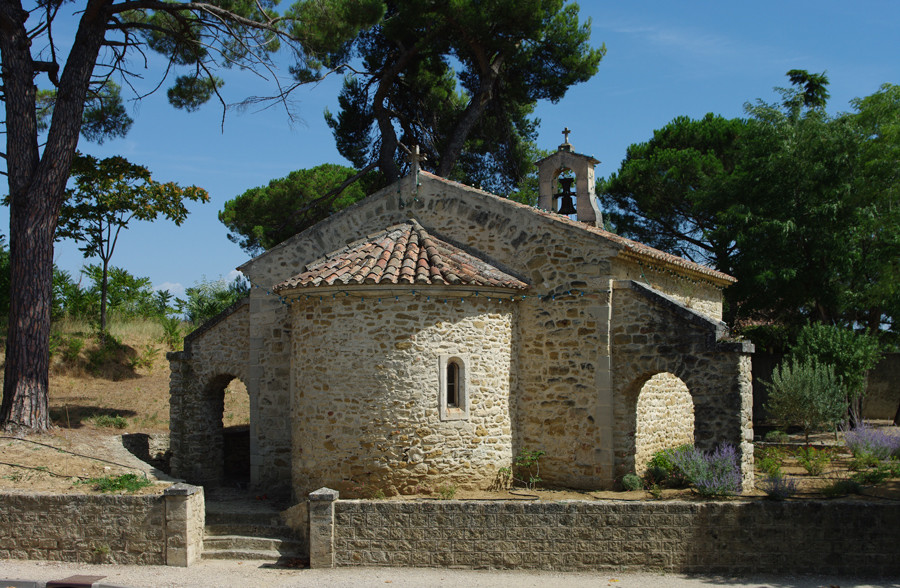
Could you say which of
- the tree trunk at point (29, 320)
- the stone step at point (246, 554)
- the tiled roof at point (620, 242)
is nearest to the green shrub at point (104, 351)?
the tree trunk at point (29, 320)

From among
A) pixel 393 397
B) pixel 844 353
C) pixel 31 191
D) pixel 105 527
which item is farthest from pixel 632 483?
pixel 31 191

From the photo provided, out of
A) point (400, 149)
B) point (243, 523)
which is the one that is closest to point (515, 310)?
point (243, 523)

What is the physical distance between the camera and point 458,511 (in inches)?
374

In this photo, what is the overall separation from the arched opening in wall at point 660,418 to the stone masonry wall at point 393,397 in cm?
255

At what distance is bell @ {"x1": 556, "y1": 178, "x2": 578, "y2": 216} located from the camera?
15.2 meters

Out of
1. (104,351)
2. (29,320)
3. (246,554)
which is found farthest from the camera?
(104,351)

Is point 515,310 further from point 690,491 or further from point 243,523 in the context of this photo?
point 243,523

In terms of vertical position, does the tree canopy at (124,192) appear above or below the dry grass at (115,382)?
above

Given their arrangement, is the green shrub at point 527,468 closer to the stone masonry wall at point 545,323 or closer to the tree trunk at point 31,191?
the stone masonry wall at point 545,323

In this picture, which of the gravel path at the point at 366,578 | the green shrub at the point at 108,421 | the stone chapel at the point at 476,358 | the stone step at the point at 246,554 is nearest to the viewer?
the gravel path at the point at 366,578

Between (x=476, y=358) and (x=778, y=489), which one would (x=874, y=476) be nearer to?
(x=778, y=489)

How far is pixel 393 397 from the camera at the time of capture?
37.2ft

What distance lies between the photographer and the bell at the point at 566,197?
598 inches

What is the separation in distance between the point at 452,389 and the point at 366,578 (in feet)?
11.6
